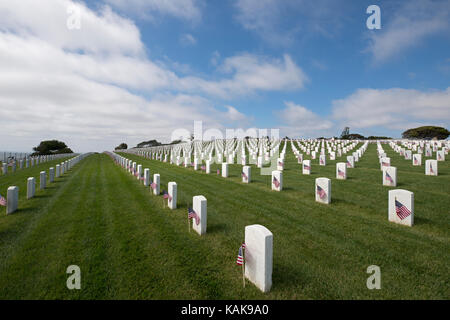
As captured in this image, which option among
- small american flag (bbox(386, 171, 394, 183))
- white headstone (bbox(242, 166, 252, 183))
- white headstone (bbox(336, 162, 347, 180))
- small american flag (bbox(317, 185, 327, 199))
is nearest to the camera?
small american flag (bbox(317, 185, 327, 199))

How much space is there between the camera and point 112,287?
11.3 ft

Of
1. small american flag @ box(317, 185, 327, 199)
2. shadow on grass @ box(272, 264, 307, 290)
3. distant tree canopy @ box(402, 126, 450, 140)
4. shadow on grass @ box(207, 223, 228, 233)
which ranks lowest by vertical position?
shadow on grass @ box(272, 264, 307, 290)

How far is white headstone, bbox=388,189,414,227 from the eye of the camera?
5.67 meters

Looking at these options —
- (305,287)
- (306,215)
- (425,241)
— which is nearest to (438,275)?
(425,241)

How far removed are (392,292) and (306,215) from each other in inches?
137

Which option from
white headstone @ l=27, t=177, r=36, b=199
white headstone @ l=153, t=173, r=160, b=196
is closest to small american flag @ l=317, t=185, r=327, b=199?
white headstone @ l=153, t=173, r=160, b=196

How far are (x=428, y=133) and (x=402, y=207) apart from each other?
10230cm

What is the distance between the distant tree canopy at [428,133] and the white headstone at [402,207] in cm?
9747

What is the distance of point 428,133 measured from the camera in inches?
3108

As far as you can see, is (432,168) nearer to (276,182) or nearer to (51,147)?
(276,182)

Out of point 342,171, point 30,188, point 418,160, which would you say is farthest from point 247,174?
point 418,160

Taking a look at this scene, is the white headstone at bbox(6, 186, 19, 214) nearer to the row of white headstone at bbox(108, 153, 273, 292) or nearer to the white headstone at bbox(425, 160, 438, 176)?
the row of white headstone at bbox(108, 153, 273, 292)
